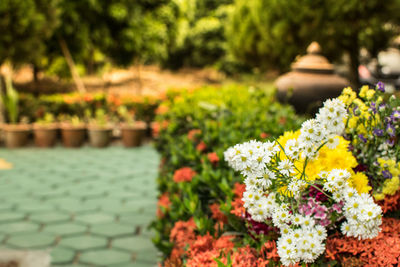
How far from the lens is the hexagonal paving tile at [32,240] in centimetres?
396

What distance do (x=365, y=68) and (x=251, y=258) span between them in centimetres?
1496

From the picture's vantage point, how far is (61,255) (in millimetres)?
3746

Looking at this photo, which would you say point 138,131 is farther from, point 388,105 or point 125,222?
point 388,105

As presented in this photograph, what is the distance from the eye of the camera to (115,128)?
9.61 m

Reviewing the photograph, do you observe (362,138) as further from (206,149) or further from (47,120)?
(47,120)

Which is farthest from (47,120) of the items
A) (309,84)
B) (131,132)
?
(309,84)

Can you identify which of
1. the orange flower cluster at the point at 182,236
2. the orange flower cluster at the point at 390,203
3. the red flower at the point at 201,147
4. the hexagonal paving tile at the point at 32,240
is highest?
the red flower at the point at 201,147

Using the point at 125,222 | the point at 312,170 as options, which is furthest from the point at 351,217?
the point at 125,222

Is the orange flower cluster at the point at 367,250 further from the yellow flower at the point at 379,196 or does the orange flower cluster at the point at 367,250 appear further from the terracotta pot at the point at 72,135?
the terracotta pot at the point at 72,135

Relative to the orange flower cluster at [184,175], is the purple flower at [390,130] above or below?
above

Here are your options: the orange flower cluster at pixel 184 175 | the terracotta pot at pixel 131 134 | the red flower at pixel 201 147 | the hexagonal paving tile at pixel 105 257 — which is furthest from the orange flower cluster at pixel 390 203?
the terracotta pot at pixel 131 134

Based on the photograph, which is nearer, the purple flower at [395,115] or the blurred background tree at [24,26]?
the purple flower at [395,115]

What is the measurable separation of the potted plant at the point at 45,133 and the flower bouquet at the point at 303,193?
7.91m

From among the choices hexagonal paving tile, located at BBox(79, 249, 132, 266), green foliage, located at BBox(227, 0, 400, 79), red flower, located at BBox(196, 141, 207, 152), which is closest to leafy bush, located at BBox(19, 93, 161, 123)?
green foliage, located at BBox(227, 0, 400, 79)
